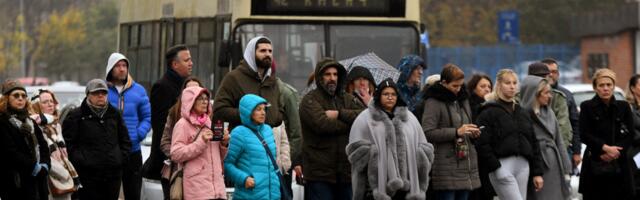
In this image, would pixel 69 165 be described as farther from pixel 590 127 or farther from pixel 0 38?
pixel 0 38

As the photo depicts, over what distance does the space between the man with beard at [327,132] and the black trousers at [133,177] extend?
2.14 m

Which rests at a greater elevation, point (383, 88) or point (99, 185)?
point (383, 88)

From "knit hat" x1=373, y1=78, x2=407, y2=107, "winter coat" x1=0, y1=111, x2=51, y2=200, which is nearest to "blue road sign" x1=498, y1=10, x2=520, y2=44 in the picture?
"winter coat" x1=0, y1=111, x2=51, y2=200

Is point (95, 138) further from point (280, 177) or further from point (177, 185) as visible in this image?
point (280, 177)

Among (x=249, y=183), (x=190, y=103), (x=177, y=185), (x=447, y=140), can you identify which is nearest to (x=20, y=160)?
(x=177, y=185)

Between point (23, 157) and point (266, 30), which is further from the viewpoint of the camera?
point (266, 30)

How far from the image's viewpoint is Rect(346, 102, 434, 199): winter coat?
12.6 metres

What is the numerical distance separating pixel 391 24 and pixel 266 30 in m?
1.37

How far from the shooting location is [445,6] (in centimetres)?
6569

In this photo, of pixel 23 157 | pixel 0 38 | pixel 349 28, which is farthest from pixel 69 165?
pixel 0 38

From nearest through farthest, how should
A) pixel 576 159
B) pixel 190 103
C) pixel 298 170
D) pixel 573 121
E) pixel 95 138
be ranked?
pixel 190 103 → pixel 298 170 → pixel 95 138 → pixel 576 159 → pixel 573 121

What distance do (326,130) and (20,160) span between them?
2.60m

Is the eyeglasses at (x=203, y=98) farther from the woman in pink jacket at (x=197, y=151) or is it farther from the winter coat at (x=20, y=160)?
the winter coat at (x=20, y=160)

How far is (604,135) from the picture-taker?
48.2ft
